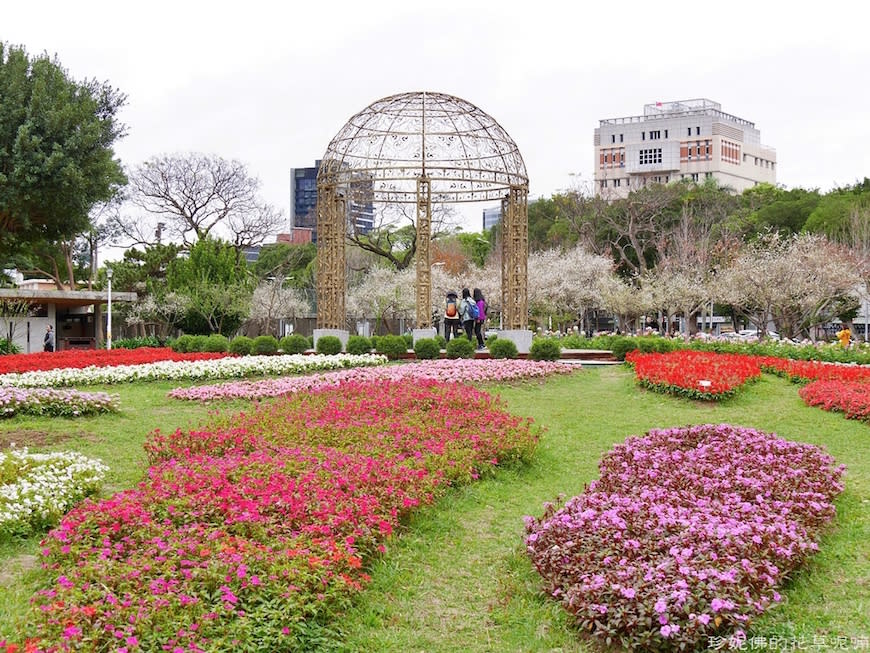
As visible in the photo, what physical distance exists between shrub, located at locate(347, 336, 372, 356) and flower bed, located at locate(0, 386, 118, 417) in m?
7.56

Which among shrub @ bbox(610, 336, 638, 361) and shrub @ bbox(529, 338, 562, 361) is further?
shrub @ bbox(610, 336, 638, 361)

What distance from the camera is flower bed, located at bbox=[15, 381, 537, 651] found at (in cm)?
392

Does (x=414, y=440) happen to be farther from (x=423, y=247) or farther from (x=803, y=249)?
(x=803, y=249)

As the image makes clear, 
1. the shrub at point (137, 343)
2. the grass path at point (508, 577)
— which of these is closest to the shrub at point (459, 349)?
the grass path at point (508, 577)

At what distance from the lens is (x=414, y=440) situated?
7859 mm

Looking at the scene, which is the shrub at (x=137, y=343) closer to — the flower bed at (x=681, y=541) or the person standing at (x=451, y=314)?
the person standing at (x=451, y=314)

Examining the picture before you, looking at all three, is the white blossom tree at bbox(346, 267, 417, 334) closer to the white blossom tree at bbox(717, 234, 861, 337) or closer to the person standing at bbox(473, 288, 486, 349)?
the white blossom tree at bbox(717, 234, 861, 337)

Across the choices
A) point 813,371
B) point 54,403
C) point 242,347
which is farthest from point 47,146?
point 813,371

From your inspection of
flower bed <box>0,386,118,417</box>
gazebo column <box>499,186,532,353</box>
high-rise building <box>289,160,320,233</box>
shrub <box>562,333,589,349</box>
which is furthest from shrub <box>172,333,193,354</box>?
high-rise building <box>289,160,320,233</box>

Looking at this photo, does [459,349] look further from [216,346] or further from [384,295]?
[384,295]

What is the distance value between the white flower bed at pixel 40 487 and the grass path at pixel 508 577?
2.39 m

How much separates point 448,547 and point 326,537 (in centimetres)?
106

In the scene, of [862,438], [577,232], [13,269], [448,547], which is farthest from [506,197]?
[13,269]

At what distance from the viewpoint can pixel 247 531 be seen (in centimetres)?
511
